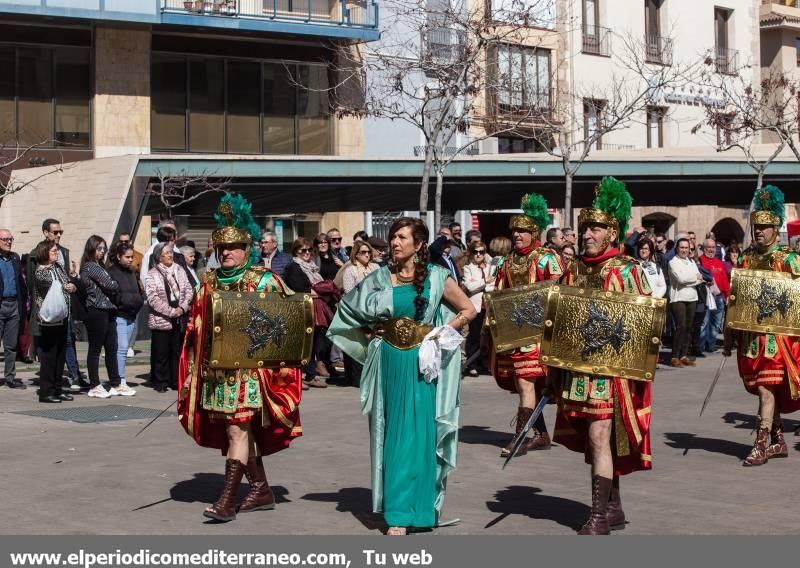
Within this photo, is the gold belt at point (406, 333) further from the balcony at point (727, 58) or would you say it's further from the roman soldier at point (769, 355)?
the balcony at point (727, 58)

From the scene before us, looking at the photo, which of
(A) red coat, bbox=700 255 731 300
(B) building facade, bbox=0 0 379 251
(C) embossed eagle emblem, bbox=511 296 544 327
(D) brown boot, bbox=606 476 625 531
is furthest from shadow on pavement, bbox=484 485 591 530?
(B) building facade, bbox=0 0 379 251

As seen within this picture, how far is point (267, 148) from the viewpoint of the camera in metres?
34.4

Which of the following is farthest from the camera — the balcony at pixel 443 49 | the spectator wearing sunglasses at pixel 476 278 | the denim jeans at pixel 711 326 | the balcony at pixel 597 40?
the balcony at pixel 597 40

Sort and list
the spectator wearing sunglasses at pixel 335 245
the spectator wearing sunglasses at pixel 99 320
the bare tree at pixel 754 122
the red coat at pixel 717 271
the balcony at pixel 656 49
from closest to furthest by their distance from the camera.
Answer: the spectator wearing sunglasses at pixel 99 320 → the spectator wearing sunglasses at pixel 335 245 → the red coat at pixel 717 271 → the bare tree at pixel 754 122 → the balcony at pixel 656 49

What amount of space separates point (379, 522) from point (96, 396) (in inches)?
283

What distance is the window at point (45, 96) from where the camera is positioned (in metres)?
30.8


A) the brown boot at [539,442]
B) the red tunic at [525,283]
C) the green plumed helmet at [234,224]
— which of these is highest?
the green plumed helmet at [234,224]

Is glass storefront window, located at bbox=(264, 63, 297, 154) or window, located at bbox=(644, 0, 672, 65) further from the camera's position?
window, located at bbox=(644, 0, 672, 65)

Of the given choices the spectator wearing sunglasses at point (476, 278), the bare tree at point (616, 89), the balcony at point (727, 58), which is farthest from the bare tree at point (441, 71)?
the balcony at point (727, 58)

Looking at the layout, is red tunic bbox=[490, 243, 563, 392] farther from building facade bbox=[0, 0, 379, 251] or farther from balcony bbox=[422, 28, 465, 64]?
building facade bbox=[0, 0, 379, 251]

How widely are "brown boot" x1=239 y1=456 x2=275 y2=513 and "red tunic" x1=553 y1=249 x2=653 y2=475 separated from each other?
1.81 metres

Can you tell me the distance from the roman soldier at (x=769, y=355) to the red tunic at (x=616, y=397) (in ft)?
9.07

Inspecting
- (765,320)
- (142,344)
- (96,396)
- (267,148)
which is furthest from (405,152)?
(765,320)

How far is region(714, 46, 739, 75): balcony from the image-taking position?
46.1 metres
